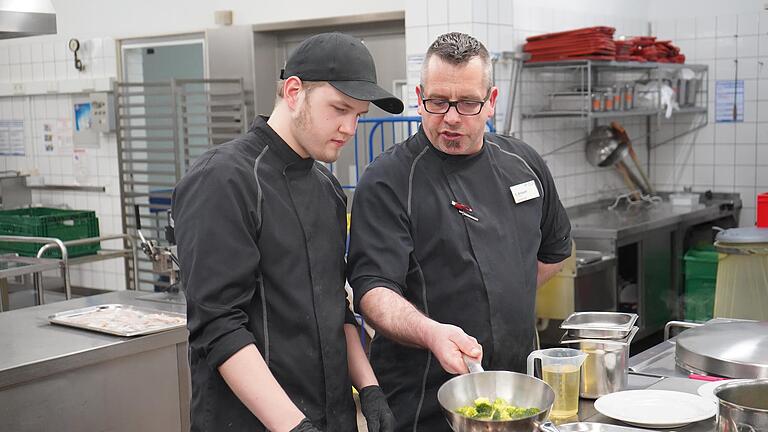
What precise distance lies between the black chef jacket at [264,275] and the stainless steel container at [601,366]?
54 cm

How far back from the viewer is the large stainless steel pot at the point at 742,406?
1458 mm

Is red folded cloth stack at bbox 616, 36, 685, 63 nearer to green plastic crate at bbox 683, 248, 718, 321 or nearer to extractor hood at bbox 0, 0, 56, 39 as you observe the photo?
green plastic crate at bbox 683, 248, 718, 321

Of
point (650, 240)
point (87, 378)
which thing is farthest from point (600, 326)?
point (650, 240)

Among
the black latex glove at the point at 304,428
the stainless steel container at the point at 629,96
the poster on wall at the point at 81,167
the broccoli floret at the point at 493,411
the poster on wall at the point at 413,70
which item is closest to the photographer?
the broccoli floret at the point at 493,411

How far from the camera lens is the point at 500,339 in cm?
221

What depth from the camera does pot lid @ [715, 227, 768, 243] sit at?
364 cm

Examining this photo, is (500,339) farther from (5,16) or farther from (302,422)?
(5,16)

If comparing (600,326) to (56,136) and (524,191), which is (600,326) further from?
(56,136)

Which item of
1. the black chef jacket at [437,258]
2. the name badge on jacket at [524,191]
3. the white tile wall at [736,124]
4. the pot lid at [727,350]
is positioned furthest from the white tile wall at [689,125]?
the pot lid at [727,350]

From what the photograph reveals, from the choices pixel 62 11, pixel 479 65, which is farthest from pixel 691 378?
pixel 62 11

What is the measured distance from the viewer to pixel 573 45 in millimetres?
5160

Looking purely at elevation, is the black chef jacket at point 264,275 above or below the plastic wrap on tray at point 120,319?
above

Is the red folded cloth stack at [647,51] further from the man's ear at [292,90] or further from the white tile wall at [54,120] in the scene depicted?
the man's ear at [292,90]

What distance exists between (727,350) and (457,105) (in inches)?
33.4
